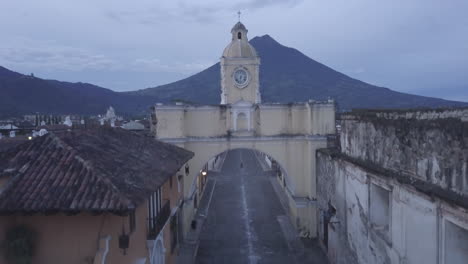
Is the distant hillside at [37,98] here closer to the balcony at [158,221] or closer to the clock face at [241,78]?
the clock face at [241,78]

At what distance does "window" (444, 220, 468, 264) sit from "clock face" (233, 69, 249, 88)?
20.5 meters

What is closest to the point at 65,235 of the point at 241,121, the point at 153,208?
the point at 153,208

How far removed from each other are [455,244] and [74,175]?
23.0ft

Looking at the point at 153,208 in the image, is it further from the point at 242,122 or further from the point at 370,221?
the point at 242,122

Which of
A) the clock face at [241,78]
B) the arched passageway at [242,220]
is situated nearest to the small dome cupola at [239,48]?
the clock face at [241,78]

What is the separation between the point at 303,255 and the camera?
54.0 ft

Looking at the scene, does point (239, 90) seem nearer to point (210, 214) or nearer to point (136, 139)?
point (210, 214)

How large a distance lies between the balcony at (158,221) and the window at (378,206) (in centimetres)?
569

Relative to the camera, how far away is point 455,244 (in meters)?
7.33

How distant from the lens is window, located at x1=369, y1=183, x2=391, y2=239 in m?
10.6

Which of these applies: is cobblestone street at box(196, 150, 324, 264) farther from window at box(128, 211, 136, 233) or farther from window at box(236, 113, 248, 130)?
window at box(128, 211, 136, 233)

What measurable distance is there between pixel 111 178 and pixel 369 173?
6.97m

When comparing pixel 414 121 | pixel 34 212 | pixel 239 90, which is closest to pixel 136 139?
pixel 34 212

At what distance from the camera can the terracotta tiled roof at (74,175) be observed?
20.9 ft
